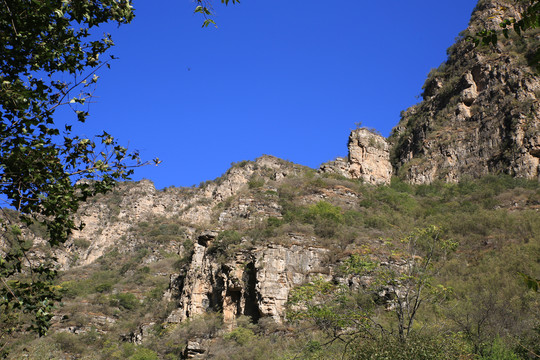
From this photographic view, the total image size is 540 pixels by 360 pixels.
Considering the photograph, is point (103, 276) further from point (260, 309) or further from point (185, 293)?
point (260, 309)

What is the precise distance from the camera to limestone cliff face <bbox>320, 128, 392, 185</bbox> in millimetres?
54969

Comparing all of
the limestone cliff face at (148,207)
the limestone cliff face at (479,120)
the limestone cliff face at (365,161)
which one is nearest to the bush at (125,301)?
the limestone cliff face at (148,207)

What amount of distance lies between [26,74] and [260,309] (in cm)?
2249

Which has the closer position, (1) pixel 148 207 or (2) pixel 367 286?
(2) pixel 367 286

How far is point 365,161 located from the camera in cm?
5584

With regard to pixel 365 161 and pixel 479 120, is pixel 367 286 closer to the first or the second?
pixel 365 161

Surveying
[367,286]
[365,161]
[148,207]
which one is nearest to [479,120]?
[365,161]

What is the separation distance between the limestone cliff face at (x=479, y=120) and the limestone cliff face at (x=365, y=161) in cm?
550

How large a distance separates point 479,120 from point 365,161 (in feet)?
48.8

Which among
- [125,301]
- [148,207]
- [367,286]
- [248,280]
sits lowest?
[367,286]

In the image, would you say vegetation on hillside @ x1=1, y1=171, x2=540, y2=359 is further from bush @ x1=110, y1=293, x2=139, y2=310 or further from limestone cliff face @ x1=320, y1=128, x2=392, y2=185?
limestone cliff face @ x1=320, y1=128, x2=392, y2=185

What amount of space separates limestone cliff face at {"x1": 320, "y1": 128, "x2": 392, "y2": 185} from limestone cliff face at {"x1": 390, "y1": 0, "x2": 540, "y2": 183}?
550cm

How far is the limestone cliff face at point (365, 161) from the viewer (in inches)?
2164

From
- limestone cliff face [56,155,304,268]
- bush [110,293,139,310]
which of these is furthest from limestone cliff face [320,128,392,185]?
bush [110,293,139,310]
